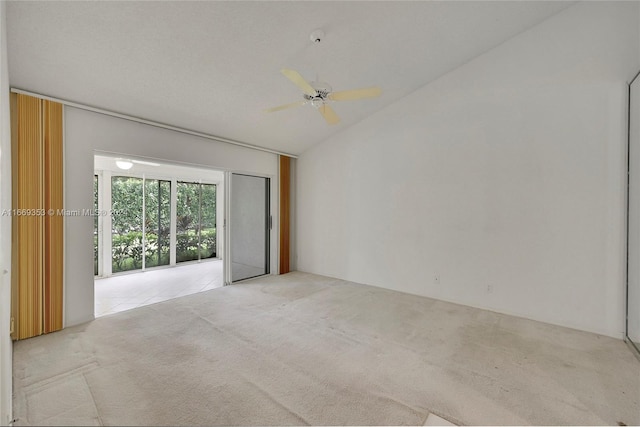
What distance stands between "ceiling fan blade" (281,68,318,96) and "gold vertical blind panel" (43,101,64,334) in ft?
8.73

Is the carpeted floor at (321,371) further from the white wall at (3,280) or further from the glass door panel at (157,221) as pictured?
the glass door panel at (157,221)

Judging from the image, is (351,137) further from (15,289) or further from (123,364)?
(15,289)

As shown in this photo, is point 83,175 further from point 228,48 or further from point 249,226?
point 249,226

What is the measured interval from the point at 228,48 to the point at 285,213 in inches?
138

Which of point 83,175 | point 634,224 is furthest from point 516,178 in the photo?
point 83,175

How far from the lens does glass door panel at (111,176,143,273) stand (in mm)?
5668

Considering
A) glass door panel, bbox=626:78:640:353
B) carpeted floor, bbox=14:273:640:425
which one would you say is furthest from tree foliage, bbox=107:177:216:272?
glass door panel, bbox=626:78:640:353

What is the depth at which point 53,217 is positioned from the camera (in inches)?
118

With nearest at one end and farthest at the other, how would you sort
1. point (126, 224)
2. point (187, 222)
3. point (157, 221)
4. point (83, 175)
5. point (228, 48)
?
point (228, 48), point (83, 175), point (126, 224), point (157, 221), point (187, 222)

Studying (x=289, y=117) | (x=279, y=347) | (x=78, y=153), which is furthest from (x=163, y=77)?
(x=279, y=347)

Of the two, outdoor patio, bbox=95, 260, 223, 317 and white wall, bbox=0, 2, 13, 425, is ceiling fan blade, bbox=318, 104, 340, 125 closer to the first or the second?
white wall, bbox=0, 2, 13, 425

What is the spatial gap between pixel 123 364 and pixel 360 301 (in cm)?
284

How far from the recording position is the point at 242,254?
5340 mm

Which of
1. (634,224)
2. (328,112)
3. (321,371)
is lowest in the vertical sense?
(321,371)
